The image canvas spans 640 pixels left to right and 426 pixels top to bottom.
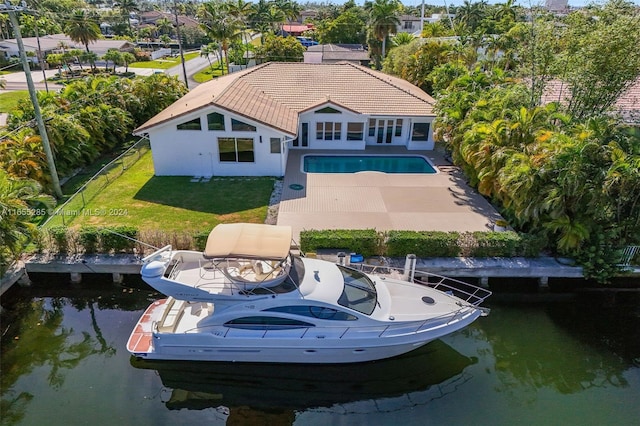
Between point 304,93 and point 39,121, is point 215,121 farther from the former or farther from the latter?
point 304,93

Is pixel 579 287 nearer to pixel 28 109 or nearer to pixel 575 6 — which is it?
pixel 575 6

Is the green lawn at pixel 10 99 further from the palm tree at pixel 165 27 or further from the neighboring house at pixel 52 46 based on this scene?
the palm tree at pixel 165 27

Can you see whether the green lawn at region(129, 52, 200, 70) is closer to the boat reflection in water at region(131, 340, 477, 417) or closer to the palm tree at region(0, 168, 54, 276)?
the palm tree at region(0, 168, 54, 276)

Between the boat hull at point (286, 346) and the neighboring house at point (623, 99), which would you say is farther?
the neighboring house at point (623, 99)

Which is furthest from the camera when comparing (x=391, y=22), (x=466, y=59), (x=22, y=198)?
(x=391, y=22)

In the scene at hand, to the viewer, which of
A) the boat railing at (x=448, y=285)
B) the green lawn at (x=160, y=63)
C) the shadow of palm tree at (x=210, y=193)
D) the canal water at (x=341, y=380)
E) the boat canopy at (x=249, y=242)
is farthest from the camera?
the green lawn at (x=160, y=63)

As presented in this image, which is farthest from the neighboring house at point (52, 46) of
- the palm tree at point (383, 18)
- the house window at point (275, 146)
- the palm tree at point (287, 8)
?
the house window at point (275, 146)

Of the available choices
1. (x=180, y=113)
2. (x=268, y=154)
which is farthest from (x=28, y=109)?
(x=268, y=154)
